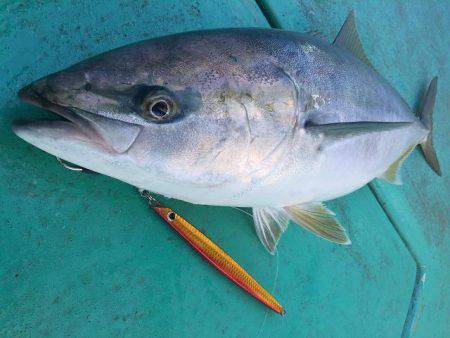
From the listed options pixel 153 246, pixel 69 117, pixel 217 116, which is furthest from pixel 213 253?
pixel 69 117

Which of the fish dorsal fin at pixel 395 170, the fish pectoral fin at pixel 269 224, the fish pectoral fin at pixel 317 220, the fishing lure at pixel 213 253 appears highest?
the fish dorsal fin at pixel 395 170

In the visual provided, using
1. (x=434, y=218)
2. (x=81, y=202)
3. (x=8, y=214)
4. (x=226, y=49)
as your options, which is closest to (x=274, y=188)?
(x=226, y=49)

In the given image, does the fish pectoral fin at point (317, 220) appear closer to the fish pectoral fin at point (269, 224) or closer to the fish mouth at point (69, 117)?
the fish pectoral fin at point (269, 224)

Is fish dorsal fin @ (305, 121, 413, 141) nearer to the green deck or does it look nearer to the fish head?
the fish head

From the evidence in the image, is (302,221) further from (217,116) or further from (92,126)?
(92,126)

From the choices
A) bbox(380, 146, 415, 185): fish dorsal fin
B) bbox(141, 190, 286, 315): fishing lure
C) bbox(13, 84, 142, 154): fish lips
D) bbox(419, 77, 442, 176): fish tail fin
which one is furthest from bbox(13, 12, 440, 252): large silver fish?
bbox(419, 77, 442, 176): fish tail fin

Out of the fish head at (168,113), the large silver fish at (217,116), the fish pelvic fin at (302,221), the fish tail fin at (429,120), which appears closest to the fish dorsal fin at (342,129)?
the large silver fish at (217,116)

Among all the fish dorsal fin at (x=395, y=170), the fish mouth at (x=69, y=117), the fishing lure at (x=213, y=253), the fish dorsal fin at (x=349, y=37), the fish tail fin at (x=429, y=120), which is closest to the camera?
the fish mouth at (x=69, y=117)

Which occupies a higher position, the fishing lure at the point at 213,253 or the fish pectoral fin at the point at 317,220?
the fish pectoral fin at the point at 317,220
